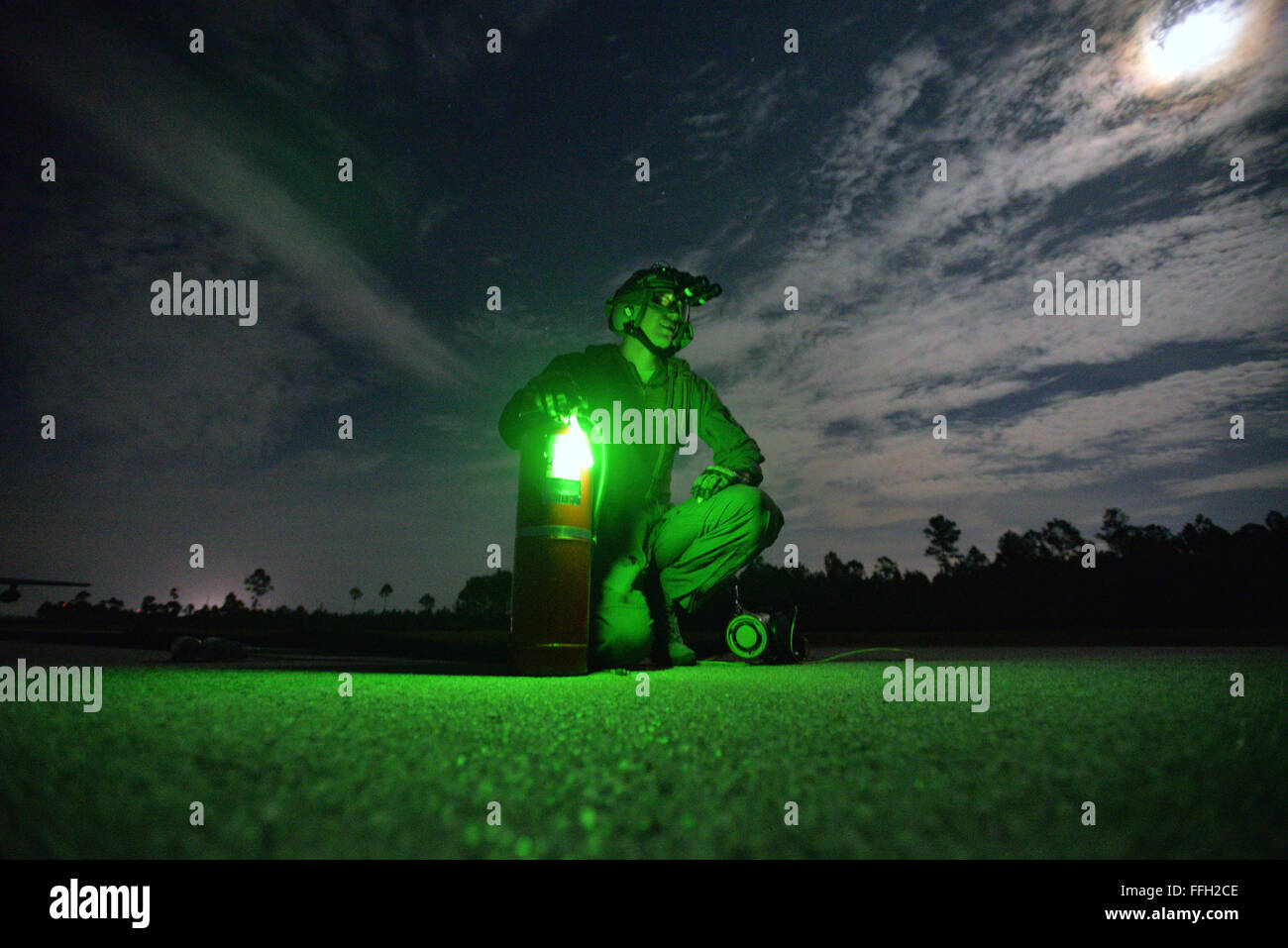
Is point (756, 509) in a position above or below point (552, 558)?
above

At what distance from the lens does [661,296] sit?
4.19 metres

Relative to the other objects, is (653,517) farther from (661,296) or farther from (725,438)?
(661,296)

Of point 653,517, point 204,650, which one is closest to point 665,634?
point 653,517

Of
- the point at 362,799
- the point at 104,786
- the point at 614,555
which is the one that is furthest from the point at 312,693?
the point at 614,555

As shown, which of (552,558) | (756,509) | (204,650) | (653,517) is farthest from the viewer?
(653,517)

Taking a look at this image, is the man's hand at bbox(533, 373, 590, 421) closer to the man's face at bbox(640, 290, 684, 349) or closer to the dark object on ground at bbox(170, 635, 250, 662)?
the man's face at bbox(640, 290, 684, 349)

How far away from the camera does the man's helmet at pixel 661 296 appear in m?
4.19

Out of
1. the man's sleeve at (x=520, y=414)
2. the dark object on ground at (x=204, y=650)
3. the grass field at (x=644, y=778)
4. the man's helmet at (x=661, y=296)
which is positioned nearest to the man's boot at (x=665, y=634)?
the man's sleeve at (x=520, y=414)

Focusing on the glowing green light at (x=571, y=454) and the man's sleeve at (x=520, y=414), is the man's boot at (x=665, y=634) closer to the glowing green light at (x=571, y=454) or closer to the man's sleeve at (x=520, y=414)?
the glowing green light at (x=571, y=454)

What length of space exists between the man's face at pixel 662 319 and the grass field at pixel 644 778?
9.11 feet

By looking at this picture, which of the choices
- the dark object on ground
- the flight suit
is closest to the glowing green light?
the flight suit

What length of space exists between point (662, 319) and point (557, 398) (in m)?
1.17

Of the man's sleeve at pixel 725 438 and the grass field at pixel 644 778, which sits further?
the man's sleeve at pixel 725 438

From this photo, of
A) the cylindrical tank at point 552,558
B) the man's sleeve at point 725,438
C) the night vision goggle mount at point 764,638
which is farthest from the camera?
the man's sleeve at point 725,438
